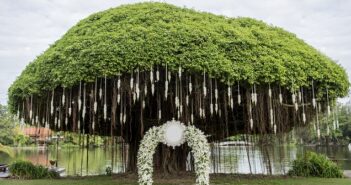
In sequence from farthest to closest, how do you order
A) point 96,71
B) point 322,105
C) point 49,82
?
point 322,105 → point 49,82 → point 96,71

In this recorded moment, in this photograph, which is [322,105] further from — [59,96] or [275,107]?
[59,96]

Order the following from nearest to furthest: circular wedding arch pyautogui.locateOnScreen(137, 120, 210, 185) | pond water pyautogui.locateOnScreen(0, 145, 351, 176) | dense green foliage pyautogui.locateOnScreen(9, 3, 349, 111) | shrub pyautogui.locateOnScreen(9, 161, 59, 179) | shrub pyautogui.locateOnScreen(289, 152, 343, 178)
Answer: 1. dense green foliage pyautogui.locateOnScreen(9, 3, 349, 111)
2. circular wedding arch pyautogui.locateOnScreen(137, 120, 210, 185)
3. shrub pyautogui.locateOnScreen(9, 161, 59, 179)
4. shrub pyautogui.locateOnScreen(289, 152, 343, 178)
5. pond water pyautogui.locateOnScreen(0, 145, 351, 176)

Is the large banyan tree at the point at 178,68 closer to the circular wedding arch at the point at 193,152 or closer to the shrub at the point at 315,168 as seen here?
the circular wedding arch at the point at 193,152

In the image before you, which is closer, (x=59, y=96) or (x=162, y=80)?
(x=162, y=80)

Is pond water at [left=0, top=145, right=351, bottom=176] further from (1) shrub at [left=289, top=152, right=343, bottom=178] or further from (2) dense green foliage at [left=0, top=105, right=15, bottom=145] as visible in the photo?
(2) dense green foliage at [left=0, top=105, right=15, bottom=145]

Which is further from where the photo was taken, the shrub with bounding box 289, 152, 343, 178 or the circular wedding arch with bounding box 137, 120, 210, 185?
the shrub with bounding box 289, 152, 343, 178

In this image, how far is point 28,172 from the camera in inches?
480

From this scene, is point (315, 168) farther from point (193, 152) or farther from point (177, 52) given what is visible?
point (177, 52)

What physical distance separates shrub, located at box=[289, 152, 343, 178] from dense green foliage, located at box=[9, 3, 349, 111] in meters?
3.83

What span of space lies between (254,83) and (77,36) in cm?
419

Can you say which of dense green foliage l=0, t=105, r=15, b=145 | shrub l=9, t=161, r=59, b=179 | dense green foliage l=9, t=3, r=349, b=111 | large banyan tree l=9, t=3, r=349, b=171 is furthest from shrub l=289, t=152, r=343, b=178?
dense green foliage l=0, t=105, r=15, b=145

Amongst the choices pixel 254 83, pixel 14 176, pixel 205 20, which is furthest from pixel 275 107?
pixel 14 176

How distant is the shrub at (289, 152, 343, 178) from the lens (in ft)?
41.4

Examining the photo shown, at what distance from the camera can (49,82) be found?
8922 mm
